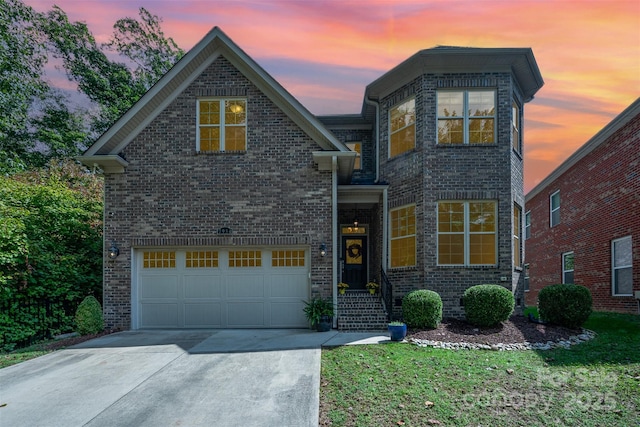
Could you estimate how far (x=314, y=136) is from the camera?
11992 millimetres

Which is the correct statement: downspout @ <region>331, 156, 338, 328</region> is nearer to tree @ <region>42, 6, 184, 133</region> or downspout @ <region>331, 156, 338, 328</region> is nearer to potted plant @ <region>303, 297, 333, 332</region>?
potted plant @ <region>303, 297, 333, 332</region>

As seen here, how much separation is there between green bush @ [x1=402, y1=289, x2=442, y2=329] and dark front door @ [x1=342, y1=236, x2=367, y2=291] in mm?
4751

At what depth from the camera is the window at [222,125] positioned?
12203 millimetres

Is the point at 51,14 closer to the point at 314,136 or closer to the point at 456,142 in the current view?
the point at 314,136

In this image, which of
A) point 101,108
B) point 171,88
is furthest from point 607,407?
point 101,108

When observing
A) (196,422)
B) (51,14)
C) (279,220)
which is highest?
(51,14)

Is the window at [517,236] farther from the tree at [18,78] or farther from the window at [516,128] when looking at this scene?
the tree at [18,78]

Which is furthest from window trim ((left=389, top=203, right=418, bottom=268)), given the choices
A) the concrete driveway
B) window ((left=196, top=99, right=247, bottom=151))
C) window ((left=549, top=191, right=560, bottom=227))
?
window ((left=549, top=191, right=560, bottom=227))

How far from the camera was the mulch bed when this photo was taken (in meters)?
9.84

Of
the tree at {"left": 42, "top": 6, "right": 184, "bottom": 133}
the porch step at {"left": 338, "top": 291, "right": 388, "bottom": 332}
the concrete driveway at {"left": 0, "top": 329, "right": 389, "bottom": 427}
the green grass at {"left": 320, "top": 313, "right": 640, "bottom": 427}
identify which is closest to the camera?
the green grass at {"left": 320, "top": 313, "right": 640, "bottom": 427}

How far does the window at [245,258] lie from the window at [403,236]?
4167mm

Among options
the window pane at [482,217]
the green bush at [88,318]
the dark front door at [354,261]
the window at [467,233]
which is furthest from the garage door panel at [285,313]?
the window pane at [482,217]

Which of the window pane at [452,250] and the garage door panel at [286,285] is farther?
the window pane at [452,250]

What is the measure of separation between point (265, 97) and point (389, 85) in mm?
4024
